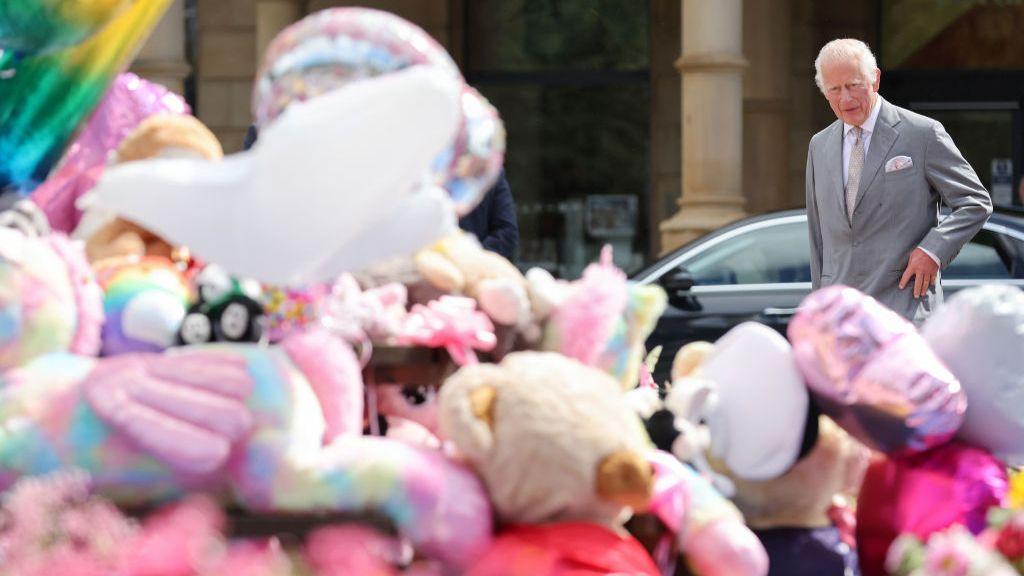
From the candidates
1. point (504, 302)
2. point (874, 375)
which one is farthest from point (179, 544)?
point (874, 375)

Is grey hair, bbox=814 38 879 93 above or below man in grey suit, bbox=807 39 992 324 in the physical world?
above

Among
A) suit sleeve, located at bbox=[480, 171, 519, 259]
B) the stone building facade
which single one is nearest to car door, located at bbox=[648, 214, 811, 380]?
suit sleeve, located at bbox=[480, 171, 519, 259]

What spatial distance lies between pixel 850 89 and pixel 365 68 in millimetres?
2436

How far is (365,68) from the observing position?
120 inches

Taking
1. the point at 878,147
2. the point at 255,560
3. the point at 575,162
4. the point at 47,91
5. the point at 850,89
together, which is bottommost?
the point at 575,162

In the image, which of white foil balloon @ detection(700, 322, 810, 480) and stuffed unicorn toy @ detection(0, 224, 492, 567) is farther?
white foil balloon @ detection(700, 322, 810, 480)

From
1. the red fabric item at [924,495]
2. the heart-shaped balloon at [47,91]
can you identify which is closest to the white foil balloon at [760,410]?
the red fabric item at [924,495]

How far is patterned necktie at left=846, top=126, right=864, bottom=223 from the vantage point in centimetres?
516

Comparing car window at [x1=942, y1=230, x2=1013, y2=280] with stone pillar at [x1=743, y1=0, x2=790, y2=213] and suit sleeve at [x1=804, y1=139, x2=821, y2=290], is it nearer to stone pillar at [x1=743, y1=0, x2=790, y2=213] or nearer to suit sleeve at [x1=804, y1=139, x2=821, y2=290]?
suit sleeve at [x1=804, y1=139, x2=821, y2=290]

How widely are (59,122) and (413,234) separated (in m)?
0.87

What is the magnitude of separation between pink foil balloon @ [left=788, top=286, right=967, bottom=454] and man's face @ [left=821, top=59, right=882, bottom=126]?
205 cm

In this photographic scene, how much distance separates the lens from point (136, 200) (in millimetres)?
2623

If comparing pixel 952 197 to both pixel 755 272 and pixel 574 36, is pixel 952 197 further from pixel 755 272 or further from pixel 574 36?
pixel 574 36

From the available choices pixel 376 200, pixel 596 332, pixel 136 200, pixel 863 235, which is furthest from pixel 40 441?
pixel 863 235
